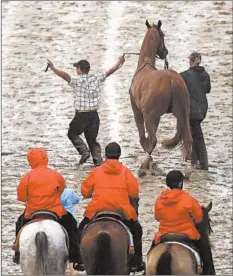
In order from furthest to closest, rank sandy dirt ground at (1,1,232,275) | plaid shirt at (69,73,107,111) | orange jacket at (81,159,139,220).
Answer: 1. plaid shirt at (69,73,107,111)
2. sandy dirt ground at (1,1,232,275)
3. orange jacket at (81,159,139,220)

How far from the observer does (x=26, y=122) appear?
26250mm

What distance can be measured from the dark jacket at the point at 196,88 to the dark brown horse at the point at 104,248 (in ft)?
22.8

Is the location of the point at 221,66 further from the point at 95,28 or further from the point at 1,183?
the point at 1,183

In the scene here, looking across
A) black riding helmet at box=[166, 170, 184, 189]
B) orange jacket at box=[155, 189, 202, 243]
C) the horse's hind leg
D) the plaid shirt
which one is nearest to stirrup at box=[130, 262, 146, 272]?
orange jacket at box=[155, 189, 202, 243]

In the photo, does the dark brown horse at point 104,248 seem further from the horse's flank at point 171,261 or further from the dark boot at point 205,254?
the dark boot at point 205,254

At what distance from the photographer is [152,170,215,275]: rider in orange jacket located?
632 inches

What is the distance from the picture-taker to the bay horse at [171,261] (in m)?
15.4

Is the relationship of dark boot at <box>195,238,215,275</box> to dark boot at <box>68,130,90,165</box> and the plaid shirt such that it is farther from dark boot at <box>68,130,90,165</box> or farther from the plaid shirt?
dark boot at <box>68,130,90,165</box>

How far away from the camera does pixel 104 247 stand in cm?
1595

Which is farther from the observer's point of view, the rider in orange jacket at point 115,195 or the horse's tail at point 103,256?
the rider in orange jacket at point 115,195

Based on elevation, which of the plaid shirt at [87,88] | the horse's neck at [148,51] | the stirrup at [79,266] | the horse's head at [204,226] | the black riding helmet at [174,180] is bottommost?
the stirrup at [79,266]

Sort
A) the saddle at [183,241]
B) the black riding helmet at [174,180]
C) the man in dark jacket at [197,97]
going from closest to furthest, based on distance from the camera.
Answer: the saddle at [183,241] → the black riding helmet at [174,180] → the man in dark jacket at [197,97]

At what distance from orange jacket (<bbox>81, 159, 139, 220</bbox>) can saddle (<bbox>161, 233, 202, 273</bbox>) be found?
85cm

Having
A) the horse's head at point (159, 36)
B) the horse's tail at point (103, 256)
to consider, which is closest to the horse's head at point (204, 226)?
the horse's tail at point (103, 256)
